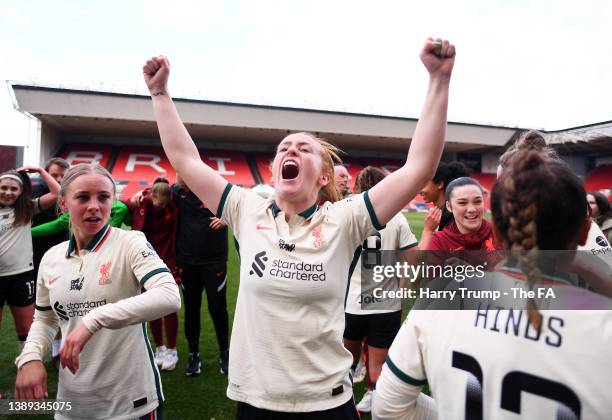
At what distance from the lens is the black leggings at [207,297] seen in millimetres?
3852

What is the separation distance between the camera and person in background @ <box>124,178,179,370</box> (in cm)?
397

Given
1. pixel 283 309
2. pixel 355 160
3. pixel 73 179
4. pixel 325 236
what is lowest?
pixel 283 309

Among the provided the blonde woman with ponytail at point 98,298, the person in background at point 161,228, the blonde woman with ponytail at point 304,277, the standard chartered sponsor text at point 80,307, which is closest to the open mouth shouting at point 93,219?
the blonde woman with ponytail at point 98,298

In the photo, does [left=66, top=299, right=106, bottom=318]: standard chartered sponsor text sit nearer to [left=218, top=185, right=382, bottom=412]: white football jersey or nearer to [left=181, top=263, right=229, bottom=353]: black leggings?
[left=218, top=185, right=382, bottom=412]: white football jersey

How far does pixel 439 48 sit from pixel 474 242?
62.0 inches

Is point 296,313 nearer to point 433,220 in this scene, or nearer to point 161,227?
point 433,220

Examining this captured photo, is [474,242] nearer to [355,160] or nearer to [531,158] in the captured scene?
[531,158]

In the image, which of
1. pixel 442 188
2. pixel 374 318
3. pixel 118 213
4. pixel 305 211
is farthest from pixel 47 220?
pixel 442 188

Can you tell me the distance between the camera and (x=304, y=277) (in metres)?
1.47

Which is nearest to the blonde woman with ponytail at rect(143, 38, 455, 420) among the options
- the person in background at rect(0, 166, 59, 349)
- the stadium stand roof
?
the person in background at rect(0, 166, 59, 349)

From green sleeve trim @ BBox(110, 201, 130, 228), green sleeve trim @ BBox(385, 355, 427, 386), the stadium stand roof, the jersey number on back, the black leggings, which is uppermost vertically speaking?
the stadium stand roof

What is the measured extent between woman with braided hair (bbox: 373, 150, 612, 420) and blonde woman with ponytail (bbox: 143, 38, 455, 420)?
18.2 inches

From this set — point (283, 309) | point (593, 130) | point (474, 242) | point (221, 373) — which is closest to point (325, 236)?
point (283, 309)

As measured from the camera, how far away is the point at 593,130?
75.9 feet
